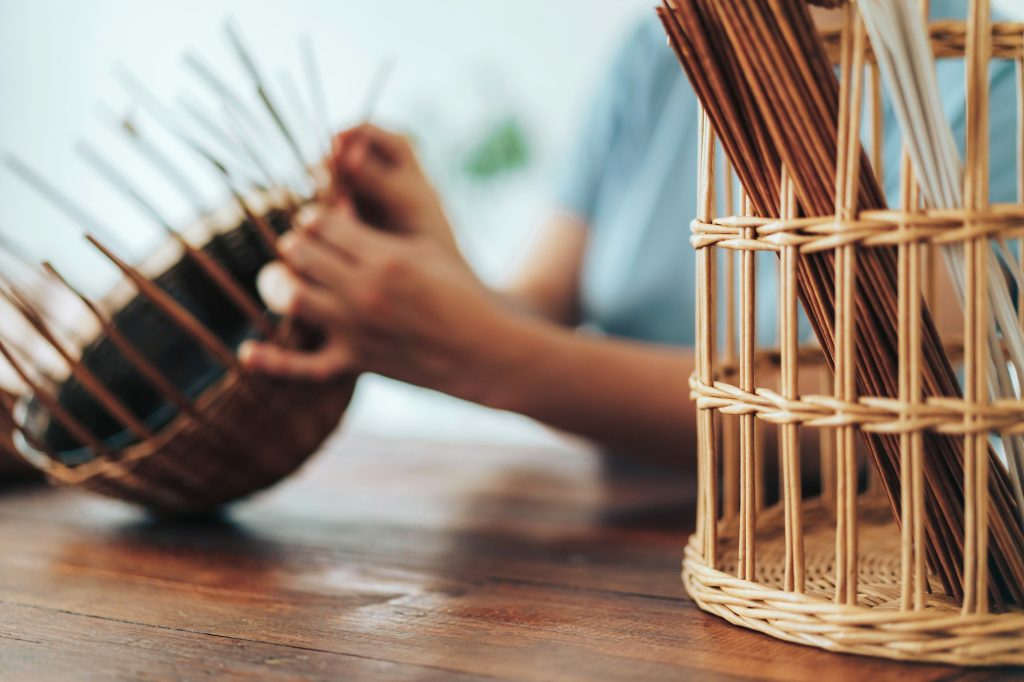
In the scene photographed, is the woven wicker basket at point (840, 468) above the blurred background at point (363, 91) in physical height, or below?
below

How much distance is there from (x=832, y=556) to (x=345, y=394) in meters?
0.34

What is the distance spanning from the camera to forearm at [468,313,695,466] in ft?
2.25

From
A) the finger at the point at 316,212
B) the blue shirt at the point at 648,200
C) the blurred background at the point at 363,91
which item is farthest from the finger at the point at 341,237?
the blurred background at the point at 363,91

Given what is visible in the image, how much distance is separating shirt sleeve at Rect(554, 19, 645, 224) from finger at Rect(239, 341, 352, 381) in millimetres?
727

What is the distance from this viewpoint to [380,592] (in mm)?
488

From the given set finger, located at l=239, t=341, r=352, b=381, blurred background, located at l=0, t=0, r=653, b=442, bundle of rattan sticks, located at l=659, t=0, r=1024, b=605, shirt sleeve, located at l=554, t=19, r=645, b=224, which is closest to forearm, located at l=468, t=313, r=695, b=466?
finger, located at l=239, t=341, r=352, b=381

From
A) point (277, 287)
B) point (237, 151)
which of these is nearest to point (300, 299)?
point (277, 287)

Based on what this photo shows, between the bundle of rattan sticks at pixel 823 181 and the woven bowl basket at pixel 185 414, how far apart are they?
14.0 inches

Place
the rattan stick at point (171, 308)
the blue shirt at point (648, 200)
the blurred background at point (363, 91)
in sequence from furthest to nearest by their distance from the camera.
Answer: the blurred background at point (363, 91)
the blue shirt at point (648, 200)
the rattan stick at point (171, 308)

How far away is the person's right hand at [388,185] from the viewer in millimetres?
716

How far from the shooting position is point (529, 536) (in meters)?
0.63

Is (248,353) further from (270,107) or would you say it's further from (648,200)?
(648,200)

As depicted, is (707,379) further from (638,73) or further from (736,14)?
(638,73)

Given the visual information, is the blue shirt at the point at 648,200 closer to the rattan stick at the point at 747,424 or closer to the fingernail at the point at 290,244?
the fingernail at the point at 290,244
